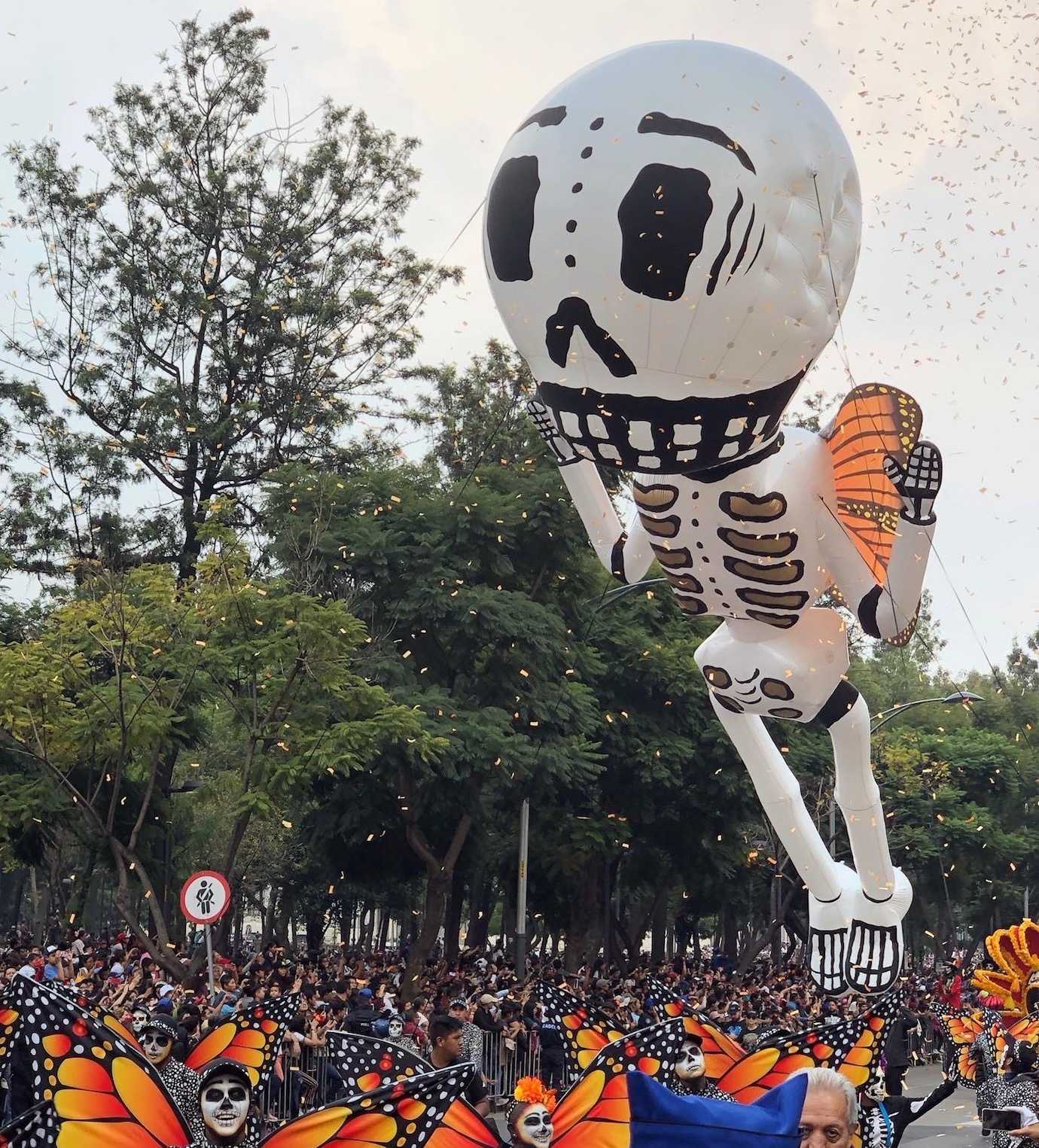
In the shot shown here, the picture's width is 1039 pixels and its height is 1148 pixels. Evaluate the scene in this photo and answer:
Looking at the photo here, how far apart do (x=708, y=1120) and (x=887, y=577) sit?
5.00 metres

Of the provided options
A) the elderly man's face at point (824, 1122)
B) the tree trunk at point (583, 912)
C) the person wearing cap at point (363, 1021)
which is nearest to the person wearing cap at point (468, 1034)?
the person wearing cap at point (363, 1021)

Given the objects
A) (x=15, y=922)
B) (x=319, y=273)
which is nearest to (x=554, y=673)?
(x=319, y=273)

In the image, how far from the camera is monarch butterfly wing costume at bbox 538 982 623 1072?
23.6ft

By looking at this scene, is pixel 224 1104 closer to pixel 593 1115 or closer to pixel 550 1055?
pixel 593 1115

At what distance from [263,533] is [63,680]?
8447 millimetres

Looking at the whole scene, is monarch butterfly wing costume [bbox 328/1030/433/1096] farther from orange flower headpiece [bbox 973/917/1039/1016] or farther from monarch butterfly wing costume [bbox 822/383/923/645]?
orange flower headpiece [bbox 973/917/1039/1016]

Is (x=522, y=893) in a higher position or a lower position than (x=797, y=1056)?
higher

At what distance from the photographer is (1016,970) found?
35.3 feet

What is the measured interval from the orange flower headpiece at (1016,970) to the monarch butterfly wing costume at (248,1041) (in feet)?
18.3

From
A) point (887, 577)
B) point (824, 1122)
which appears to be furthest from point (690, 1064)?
point (824, 1122)

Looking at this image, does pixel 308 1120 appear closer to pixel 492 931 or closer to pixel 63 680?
pixel 63 680

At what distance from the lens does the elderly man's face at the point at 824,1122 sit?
10.8 ft

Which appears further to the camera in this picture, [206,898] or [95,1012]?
[206,898]

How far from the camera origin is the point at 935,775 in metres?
36.2
